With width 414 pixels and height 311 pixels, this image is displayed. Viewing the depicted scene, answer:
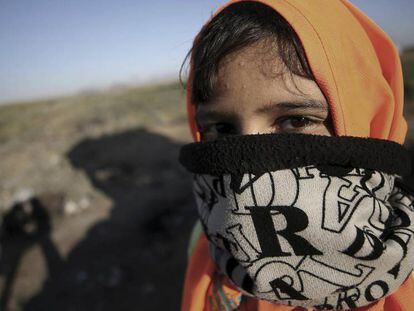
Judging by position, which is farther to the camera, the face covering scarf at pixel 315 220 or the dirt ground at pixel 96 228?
the dirt ground at pixel 96 228

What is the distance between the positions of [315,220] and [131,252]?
311 centimetres

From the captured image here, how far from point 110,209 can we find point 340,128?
4.07 metres

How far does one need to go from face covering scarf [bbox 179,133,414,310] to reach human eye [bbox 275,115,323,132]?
0.39 feet

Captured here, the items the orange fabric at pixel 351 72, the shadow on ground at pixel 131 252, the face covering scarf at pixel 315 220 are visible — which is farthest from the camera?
the shadow on ground at pixel 131 252

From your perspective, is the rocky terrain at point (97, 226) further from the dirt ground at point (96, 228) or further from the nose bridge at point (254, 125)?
the nose bridge at point (254, 125)

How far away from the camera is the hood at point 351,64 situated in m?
0.75

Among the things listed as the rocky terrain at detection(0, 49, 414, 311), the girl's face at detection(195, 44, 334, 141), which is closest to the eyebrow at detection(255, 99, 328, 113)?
the girl's face at detection(195, 44, 334, 141)

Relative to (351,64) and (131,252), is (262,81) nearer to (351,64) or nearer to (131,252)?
(351,64)

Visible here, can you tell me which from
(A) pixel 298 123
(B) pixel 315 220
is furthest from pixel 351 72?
(B) pixel 315 220

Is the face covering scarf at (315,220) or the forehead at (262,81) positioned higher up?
the forehead at (262,81)

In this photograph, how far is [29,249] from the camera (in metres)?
3.49

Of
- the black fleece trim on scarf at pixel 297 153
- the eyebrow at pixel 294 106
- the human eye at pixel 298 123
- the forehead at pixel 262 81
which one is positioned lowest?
the black fleece trim on scarf at pixel 297 153

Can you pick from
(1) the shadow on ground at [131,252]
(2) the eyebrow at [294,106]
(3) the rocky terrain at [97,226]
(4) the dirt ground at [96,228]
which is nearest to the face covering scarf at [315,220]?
(2) the eyebrow at [294,106]

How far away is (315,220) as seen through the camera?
0.64 meters
